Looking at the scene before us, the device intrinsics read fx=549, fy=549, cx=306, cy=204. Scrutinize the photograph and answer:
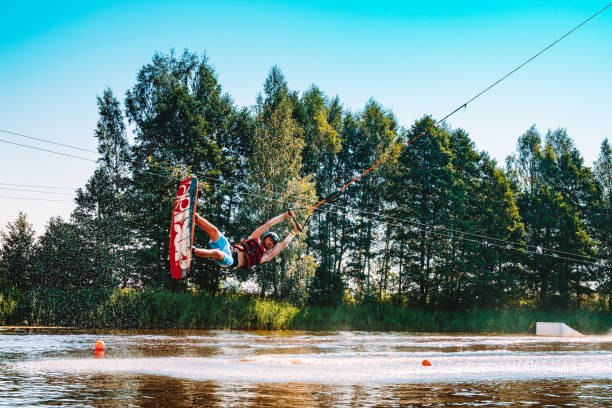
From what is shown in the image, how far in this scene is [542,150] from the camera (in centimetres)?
5209

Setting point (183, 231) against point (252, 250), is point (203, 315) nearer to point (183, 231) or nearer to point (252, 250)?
point (252, 250)

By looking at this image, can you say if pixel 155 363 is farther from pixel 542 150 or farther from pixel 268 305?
pixel 542 150

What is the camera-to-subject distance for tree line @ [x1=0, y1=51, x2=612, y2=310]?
116ft

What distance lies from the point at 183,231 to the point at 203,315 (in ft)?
58.5

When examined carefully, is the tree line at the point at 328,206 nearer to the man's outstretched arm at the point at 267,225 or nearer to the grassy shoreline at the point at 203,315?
the grassy shoreline at the point at 203,315

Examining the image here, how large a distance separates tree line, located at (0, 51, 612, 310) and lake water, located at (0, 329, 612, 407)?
20.6 meters

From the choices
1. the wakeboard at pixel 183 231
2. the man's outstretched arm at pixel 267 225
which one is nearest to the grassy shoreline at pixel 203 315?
the man's outstretched arm at pixel 267 225

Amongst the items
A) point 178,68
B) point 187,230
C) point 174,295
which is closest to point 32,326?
point 174,295

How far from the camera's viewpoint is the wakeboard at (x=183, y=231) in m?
9.91

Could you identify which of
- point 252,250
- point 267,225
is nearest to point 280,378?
point 252,250

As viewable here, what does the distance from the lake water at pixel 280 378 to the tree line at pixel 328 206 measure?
2061cm

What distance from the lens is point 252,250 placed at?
36.0 feet

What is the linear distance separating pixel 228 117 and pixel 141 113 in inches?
257

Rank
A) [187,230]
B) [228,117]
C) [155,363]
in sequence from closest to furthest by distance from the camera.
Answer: [187,230] < [155,363] < [228,117]
